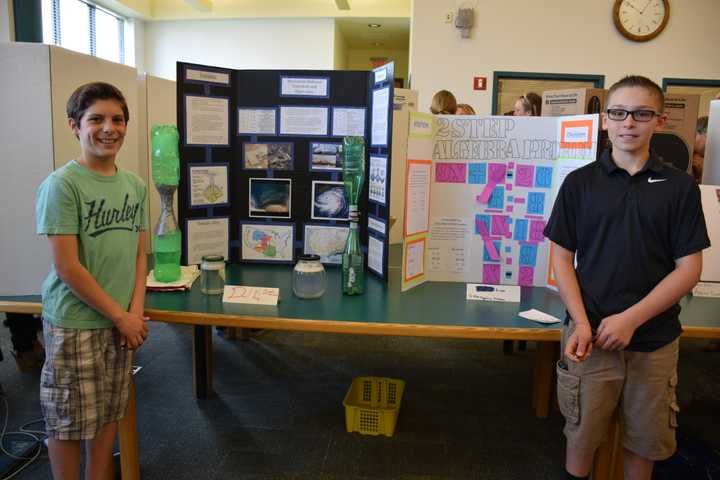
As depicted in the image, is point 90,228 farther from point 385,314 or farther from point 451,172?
point 451,172

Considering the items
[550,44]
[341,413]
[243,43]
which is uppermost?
[243,43]

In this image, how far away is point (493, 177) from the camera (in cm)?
218

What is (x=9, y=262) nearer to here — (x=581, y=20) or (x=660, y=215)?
(x=660, y=215)

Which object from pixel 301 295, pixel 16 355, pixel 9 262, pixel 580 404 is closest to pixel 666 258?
pixel 580 404

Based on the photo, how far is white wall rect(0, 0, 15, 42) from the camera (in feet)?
15.3

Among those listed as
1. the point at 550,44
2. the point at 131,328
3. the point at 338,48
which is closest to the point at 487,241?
the point at 131,328

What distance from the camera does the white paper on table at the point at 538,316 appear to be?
1.77 m

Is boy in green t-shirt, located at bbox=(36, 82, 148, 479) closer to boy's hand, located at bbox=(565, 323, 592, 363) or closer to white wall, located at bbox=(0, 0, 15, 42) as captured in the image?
boy's hand, located at bbox=(565, 323, 592, 363)

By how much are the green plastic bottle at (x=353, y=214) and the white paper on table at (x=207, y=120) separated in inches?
20.8

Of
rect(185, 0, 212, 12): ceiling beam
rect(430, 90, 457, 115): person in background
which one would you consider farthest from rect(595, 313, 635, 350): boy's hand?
rect(185, 0, 212, 12): ceiling beam

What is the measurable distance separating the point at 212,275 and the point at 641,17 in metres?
5.37

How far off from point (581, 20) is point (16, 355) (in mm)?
5477

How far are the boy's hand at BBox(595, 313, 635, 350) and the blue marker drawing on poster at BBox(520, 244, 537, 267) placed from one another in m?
0.70

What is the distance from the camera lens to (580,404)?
157cm
